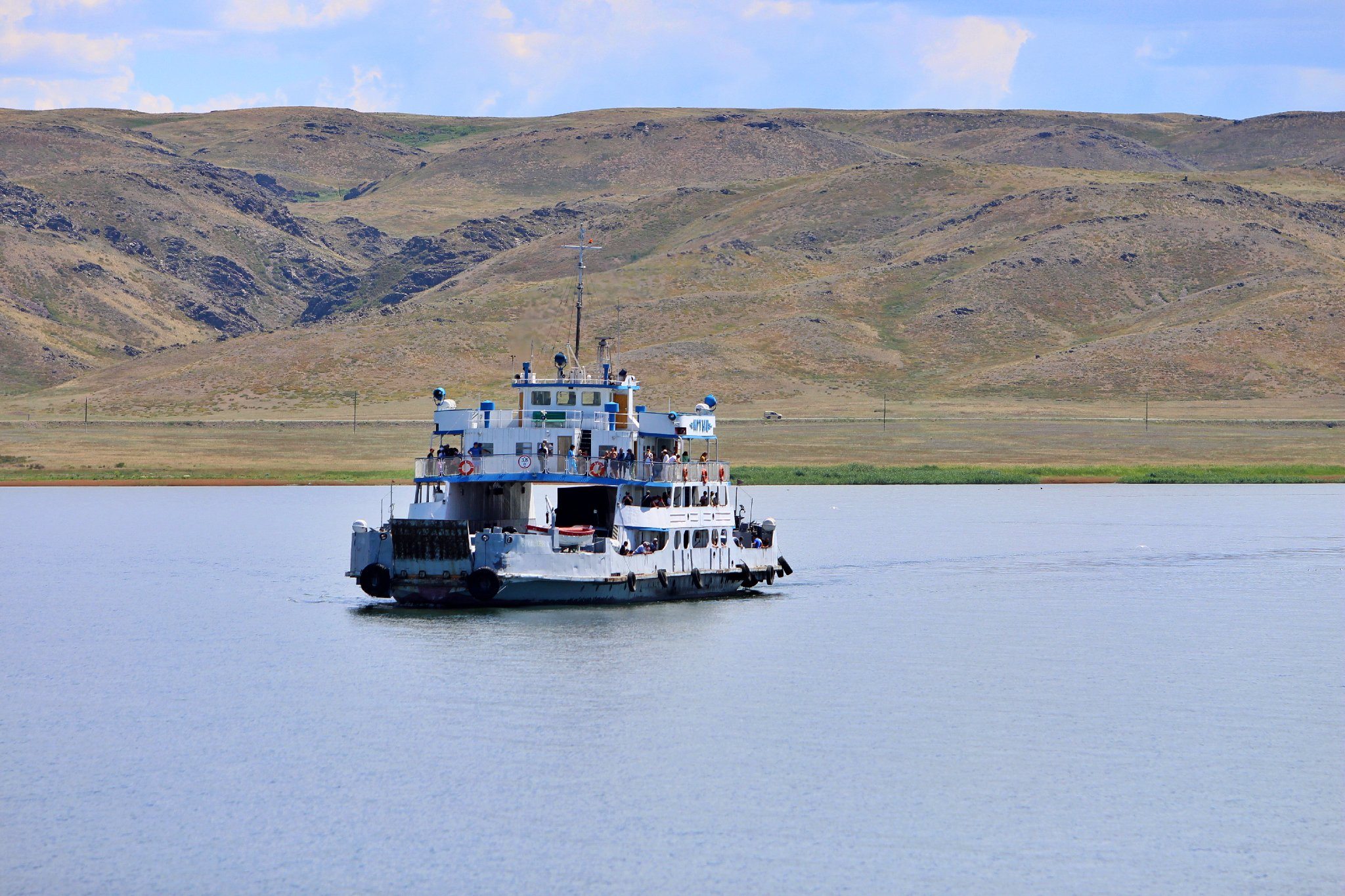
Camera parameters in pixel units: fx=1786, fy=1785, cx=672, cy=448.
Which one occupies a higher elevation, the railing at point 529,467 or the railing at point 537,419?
the railing at point 537,419

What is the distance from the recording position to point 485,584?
48531mm

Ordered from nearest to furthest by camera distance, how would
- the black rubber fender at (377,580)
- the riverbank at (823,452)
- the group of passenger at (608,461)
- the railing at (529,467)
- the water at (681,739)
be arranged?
the water at (681,739) → the black rubber fender at (377,580) → the railing at (529,467) → the group of passenger at (608,461) → the riverbank at (823,452)

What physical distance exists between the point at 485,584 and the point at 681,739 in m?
14.9

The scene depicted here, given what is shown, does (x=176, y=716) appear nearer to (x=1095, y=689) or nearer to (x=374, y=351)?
(x=1095, y=689)

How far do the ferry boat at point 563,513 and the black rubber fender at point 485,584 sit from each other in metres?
0.04

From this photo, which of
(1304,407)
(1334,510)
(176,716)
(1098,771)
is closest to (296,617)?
(176,716)

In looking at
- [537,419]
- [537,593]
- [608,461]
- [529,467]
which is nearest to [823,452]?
[537,419]

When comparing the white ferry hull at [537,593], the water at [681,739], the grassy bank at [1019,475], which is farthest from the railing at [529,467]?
the grassy bank at [1019,475]

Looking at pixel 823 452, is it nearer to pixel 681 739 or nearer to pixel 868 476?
pixel 868 476

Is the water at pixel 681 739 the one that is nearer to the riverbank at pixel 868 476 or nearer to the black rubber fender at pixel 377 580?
the black rubber fender at pixel 377 580

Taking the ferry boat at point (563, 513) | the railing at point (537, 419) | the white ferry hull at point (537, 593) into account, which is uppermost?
the railing at point (537, 419)

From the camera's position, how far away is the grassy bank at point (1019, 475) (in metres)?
117

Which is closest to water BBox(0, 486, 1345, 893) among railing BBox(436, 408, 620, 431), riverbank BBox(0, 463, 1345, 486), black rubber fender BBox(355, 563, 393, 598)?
black rubber fender BBox(355, 563, 393, 598)

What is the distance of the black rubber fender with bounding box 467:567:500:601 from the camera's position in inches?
1909
